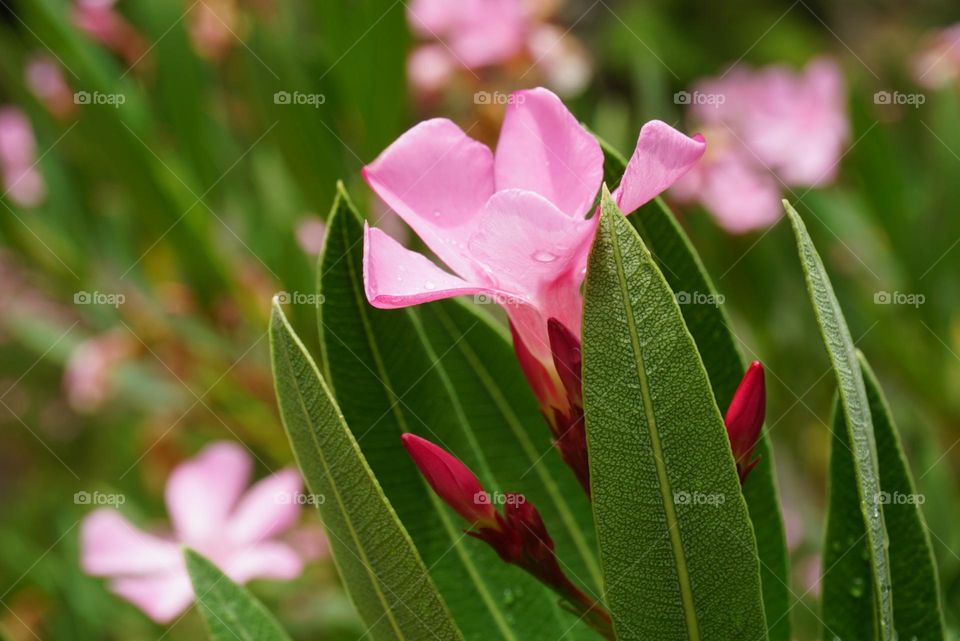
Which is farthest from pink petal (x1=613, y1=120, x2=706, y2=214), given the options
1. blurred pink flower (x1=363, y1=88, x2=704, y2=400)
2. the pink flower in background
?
the pink flower in background

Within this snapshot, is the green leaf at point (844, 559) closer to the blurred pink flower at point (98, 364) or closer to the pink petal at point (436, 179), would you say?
the pink petal at point (436, 179)

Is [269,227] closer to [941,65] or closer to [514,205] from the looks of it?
[514,205]

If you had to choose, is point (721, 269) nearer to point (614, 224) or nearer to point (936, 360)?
point (936, 360)

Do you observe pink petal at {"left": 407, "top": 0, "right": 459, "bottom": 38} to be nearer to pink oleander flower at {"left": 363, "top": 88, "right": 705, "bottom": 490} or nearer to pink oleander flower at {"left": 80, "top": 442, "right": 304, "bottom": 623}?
pink oleander flower at {"left": 80, "top": 442, "right": 304, "bottom": 623}

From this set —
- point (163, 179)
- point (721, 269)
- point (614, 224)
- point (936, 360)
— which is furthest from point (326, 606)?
point (614, 224)

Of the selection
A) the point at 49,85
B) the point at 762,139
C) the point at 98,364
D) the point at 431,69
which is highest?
the point at 49,85

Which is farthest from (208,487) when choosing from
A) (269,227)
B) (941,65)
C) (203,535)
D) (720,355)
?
(941,65)

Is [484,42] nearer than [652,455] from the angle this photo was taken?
No
